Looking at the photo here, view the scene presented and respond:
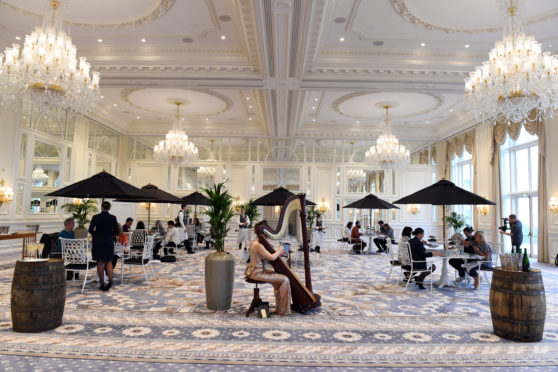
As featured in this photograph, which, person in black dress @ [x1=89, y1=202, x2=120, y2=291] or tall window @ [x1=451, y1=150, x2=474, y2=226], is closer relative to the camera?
person in black dress @ [x1=89, y1=202, x2=120, y2=291]

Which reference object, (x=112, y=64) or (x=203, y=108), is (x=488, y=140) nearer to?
(x=203, y=108)

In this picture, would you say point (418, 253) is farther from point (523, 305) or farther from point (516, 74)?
point (516, 74)

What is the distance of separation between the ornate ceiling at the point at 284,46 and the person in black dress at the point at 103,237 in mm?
4410

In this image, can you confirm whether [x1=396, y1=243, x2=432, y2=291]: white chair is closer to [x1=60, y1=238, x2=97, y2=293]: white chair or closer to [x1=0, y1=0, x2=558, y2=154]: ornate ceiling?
[x1=0, y1=0, x2=558, y2=154]: ornate ceiling

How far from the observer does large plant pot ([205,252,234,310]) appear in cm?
517

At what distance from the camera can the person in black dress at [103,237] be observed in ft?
20.5

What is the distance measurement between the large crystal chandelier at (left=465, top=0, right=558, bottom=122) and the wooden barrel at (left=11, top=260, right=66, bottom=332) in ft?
Answer: 24.2

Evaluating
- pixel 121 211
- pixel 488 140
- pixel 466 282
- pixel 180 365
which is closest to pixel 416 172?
pixel 488 140

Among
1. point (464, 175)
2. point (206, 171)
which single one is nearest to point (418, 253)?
point (464, 175)

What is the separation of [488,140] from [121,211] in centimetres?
1546

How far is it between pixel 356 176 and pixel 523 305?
14786mm

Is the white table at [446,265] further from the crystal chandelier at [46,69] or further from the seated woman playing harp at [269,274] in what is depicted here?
the crystal chandelier at [46,69]

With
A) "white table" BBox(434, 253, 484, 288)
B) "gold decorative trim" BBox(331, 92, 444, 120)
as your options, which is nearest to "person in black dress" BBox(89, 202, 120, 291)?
"white table" BBox(434, 253, 484, 288)

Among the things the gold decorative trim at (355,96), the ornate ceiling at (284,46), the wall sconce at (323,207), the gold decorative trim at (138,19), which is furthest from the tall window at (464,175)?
the gold decorative trim at (138,19)
